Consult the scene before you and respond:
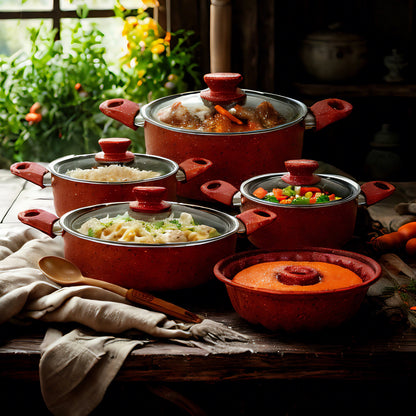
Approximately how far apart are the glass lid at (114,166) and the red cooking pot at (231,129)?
10 centimetres

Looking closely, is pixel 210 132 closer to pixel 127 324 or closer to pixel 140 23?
pixel 127 324

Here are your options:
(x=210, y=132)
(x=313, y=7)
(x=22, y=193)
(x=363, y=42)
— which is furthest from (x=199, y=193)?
(x=313, y=7)

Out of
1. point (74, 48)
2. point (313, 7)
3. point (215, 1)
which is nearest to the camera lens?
point (215, 1)

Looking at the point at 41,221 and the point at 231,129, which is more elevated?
the point at 231,129

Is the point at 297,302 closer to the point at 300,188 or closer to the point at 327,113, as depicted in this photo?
the point at 300,188

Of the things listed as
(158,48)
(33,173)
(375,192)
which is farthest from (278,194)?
(158,48)

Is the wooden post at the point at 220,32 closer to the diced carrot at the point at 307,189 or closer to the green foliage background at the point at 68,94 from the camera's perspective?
the green foliage background at the point at 68,94

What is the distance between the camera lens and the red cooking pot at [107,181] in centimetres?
195

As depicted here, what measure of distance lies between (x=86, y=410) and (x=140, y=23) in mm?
2962

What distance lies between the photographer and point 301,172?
1.93 meters

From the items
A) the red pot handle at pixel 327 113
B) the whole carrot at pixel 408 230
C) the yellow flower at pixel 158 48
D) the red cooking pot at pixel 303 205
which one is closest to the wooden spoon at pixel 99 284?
the red cooking pot at pixel 303 205

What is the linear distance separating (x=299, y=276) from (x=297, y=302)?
7 cm

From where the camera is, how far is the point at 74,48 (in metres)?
3.98

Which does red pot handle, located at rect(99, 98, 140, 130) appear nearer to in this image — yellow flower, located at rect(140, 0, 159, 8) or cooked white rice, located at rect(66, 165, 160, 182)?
cooked white rice, located at rect(66, 165, 160, 182)
